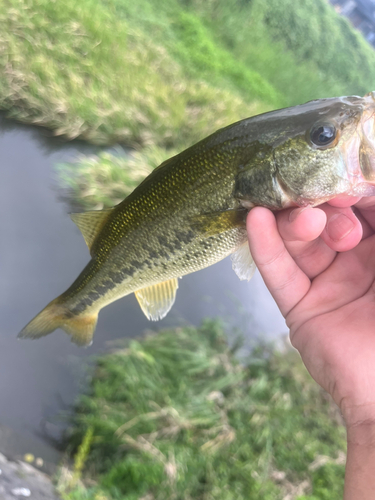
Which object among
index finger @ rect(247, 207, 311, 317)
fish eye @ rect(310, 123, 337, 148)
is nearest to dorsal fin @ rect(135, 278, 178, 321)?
index finger @ rect(247, 207, 311, 317)

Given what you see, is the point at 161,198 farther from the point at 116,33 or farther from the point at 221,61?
the point at 221,61

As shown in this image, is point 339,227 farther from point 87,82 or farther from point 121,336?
point 87,82

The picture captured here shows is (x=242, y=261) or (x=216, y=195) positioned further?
(x=242, y=261)

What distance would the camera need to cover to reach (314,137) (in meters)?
1.39

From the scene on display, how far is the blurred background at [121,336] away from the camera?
2.93m

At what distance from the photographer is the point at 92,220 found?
1.99 m

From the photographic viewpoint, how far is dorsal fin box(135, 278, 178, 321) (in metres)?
2.21

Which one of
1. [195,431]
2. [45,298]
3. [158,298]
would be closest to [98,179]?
[45,298]

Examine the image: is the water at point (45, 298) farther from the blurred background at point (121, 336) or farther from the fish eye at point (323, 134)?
the fish eye at point (323, 134)

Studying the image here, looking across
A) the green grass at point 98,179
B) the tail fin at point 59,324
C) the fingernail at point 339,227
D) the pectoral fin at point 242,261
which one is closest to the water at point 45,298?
the green grass at point 98,179

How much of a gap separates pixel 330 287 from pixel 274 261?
1.42 feet

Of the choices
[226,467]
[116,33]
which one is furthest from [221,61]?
[226,467]

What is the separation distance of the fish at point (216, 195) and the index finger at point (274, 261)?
0.13 meters

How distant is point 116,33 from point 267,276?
6783 mm
